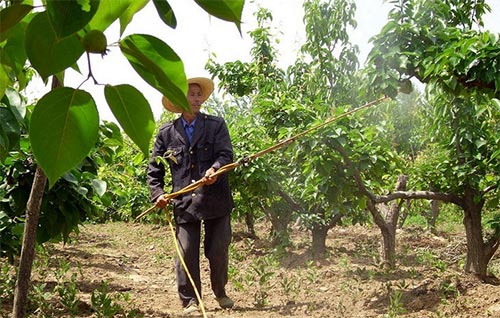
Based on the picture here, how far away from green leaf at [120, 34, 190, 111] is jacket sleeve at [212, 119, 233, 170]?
300 cm

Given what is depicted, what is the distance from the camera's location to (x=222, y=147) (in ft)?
11.6

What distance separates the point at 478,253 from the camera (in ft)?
14.8

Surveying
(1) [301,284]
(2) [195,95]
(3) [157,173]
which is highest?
(2) [195,95]

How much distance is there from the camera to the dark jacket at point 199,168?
3.48m

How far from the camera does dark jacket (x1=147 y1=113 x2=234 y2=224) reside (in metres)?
3.48

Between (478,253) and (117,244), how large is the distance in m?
5.73

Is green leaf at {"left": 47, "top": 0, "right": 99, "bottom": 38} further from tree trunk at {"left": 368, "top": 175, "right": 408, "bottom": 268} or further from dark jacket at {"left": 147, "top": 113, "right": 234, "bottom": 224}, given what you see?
tree trunk at {"left": 368, "top": 175, "right": 408, "bottom": 268}

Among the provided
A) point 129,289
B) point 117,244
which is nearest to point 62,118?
point 129,289

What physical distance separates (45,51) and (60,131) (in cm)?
5

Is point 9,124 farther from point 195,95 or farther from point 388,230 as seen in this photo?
point 388,230

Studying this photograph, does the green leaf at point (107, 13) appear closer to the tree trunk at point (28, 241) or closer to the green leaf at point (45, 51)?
the green leaf at point (45, 51)

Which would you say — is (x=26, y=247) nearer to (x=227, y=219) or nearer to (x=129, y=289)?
(x=227, y=219)

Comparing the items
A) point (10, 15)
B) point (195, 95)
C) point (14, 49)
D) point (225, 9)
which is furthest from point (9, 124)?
point (195, 95)

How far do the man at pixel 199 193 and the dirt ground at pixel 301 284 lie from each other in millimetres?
250
